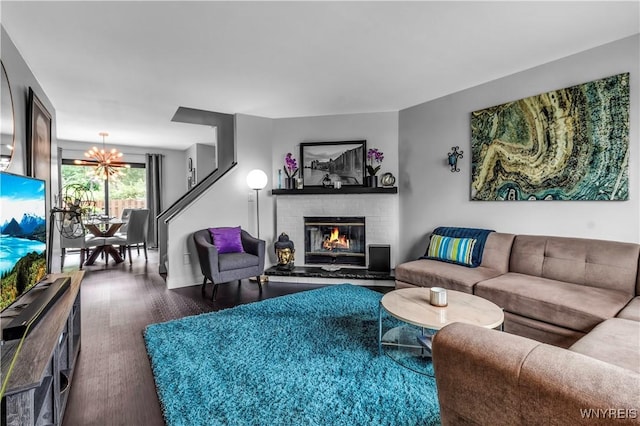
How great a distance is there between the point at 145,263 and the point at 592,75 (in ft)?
21.5

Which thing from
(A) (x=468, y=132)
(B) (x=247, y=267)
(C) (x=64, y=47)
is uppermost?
(C) (x=64, y=47)

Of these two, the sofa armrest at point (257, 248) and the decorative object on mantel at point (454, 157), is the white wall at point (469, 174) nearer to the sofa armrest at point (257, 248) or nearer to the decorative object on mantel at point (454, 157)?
the decorative object on mantel at point (454, 157)

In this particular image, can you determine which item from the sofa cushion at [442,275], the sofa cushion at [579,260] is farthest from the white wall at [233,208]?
the sofa cushion at [579,260]

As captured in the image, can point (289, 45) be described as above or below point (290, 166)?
above

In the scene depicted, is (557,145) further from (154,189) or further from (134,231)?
(154,189)

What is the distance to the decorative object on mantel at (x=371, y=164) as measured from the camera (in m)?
4.30

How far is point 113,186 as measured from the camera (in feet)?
23.4

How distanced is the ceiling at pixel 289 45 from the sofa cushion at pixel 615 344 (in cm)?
207

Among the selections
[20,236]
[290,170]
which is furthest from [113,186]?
[20,236]

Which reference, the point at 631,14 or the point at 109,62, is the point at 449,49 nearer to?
the point at 631,14

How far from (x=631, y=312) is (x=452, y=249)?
4.87 ft

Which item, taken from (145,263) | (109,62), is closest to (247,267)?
(109,62)

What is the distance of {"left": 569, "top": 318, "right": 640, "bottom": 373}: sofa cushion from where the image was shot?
137cm

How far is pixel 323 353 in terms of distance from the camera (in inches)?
85.3
